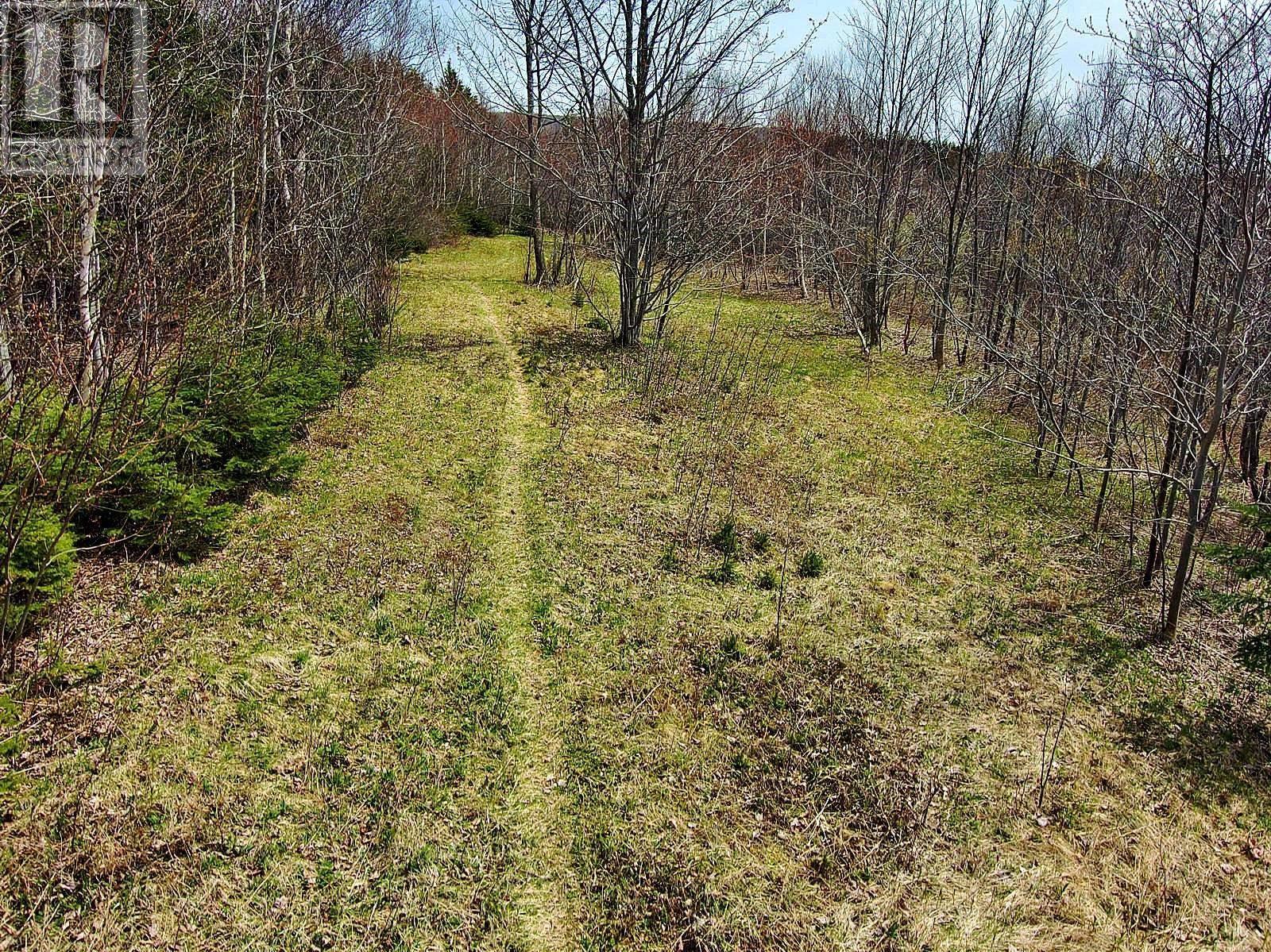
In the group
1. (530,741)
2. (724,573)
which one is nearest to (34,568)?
(530,741)

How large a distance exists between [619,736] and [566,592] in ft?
6.01

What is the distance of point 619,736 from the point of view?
4898 millimetres

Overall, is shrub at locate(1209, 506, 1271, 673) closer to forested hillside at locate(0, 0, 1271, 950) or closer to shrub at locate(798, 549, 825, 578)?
forested hillside at locate(0, 0, 1271, 950)

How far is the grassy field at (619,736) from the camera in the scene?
12.0ft

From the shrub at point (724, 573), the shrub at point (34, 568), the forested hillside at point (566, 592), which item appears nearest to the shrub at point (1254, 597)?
the forested hillside at point (566, 592)

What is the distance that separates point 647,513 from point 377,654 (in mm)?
3459

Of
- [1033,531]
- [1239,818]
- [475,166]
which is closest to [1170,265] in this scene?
[1033,531]

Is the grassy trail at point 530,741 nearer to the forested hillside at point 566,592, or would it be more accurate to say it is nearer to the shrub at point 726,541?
the forested hillside at point 566,592

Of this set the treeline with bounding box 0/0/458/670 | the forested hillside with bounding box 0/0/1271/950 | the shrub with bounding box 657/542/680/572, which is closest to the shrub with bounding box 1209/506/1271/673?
the forested hillside with bounding box 0/0/1271/950

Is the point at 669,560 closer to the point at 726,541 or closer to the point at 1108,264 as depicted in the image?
the point at 726,541

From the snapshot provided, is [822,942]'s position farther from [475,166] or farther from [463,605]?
[475,166]

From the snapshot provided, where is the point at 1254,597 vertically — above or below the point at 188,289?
below

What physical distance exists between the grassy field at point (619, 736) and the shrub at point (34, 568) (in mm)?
362

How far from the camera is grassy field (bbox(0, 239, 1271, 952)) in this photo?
Result: 366 cm
